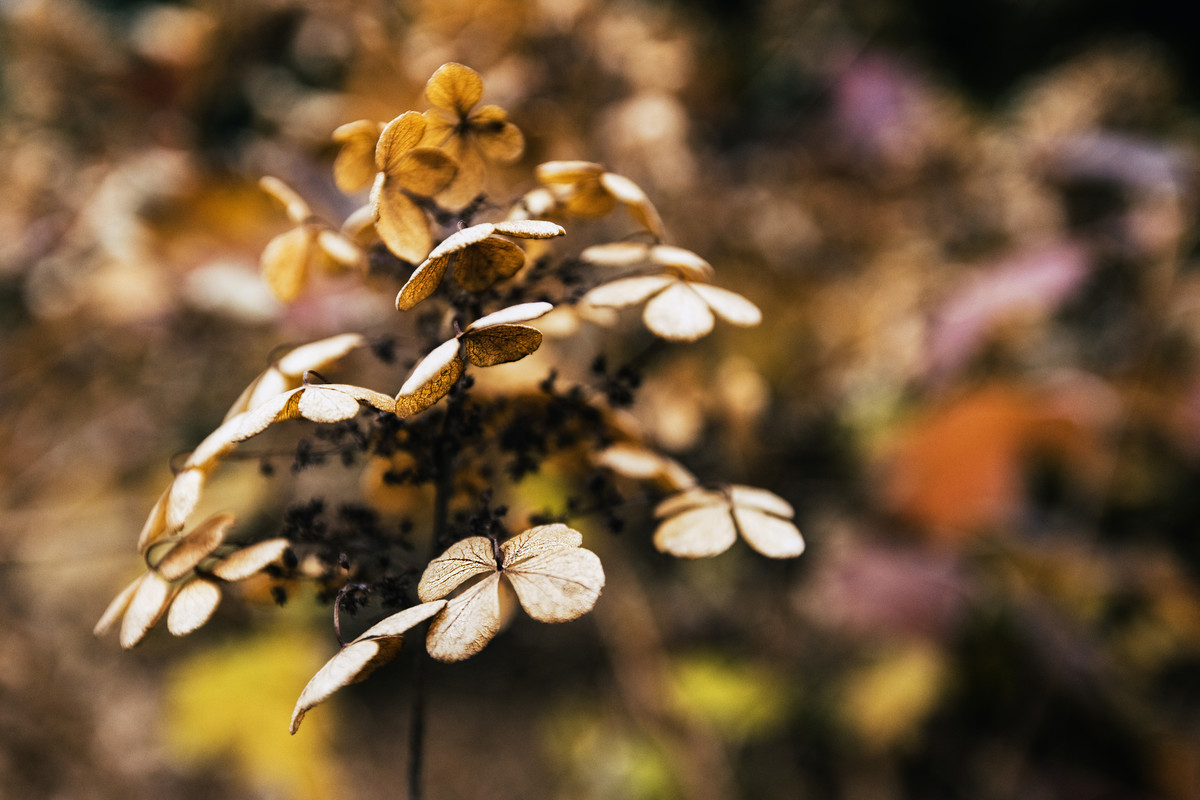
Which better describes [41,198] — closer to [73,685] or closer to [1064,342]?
[73,685]

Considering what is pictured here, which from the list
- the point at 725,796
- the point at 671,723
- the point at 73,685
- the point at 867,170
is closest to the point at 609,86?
the point at 867,170

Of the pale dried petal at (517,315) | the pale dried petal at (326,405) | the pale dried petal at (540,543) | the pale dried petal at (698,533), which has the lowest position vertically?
the pale dried petal at (540,543)

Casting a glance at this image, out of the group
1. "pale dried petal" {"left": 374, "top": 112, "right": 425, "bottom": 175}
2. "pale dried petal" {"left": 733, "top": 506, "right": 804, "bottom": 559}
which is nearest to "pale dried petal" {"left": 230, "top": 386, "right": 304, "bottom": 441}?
"pale dried petal" {"left": 374, "top": 112, "right": 425, "bottom": 175}

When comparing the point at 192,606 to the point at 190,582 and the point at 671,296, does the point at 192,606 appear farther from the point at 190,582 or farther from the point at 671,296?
the point at 671,296

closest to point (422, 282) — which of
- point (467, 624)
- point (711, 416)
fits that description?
point (467, 624)

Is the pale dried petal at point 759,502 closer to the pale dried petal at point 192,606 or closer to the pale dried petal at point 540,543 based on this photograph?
the pale dried petal at point 540,543

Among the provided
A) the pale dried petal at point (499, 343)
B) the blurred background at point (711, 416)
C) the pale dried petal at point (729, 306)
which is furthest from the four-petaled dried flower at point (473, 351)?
the blurred background at point (711, 416)
